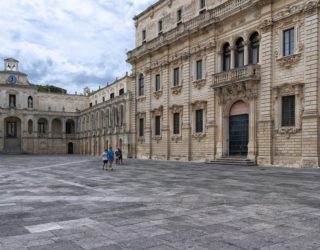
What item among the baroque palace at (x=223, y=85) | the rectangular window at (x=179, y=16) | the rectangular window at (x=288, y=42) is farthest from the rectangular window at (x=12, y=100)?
the rectangular window at (x=288, y=42)

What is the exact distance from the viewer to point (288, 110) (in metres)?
23.0

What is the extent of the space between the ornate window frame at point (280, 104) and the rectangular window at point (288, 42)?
2175 millimetres

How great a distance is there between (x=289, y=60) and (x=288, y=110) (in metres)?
3.21

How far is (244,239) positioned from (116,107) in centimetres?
4371

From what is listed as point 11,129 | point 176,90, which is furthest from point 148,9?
point 11,129

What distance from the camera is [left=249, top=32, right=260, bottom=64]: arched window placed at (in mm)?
25812

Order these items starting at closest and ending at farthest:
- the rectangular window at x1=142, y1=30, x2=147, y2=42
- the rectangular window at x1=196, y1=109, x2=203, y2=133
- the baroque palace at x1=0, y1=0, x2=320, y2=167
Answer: the baroque palace at x1=0, y1=0, x2=320, y2=167, the rectangular window at x1=196, y1=109, x2=203, y2=133, the rectangular window at x1=142, y1=30, x2=147, y2=42

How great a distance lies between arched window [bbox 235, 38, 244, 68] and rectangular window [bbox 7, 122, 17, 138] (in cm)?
5302

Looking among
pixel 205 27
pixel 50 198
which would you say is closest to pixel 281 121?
pixel 205 27

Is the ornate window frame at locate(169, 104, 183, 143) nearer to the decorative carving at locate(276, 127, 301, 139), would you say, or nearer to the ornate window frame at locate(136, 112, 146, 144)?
the ornate window frame at locate(136, 112, 146, 144)

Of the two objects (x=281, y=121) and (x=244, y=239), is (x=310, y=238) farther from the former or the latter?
(x=281, y=121)

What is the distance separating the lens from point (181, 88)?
33281 millimetres

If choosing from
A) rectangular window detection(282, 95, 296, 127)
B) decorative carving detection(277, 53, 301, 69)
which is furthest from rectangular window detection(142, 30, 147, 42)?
rectangular window detection(282, 95, 296, 127)

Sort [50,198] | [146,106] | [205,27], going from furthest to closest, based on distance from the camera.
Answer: [146,106] < [205,27] < [50,198]
